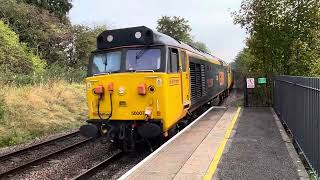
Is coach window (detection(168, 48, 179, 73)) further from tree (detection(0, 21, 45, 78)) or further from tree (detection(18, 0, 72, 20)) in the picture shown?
tree (detection(18, 0, 72, 20))

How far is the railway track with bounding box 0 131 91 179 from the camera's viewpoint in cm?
1050

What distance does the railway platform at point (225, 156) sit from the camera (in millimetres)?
7566

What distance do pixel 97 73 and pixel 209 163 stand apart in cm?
434

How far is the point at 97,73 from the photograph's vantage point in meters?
11.4

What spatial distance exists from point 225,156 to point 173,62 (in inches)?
130

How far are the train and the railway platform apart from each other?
783mm

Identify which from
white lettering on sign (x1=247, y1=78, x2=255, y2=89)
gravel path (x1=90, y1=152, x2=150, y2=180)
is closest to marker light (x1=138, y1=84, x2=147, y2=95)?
gravel path (x1=90, y1=152, x2=150, y2=180)

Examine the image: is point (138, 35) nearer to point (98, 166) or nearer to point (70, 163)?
point (98, 166)

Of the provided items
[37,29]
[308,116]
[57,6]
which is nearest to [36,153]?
[308,116]

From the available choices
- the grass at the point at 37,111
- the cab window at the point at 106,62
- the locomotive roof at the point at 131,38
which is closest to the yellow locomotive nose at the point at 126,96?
the cab window at the point at 106,62

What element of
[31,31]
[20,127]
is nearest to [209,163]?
[20,127]

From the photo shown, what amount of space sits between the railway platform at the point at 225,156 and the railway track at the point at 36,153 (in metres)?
3.23

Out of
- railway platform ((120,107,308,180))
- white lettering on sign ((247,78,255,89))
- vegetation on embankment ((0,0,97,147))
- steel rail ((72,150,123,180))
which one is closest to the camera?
railway platform ((120,107,308,180))

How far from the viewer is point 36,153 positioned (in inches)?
488
